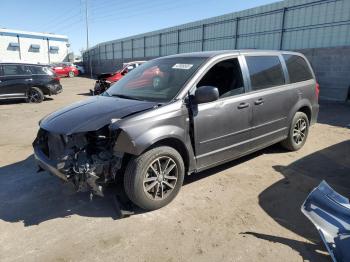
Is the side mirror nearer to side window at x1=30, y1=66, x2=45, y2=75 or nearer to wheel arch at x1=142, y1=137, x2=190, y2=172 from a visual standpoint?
wheel arch at x1=142, y1=137, x2=190, y2=172

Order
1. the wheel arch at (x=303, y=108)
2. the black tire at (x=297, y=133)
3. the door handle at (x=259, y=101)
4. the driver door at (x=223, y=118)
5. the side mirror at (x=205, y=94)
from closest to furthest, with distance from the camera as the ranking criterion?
the side mirror at (x=205, y=94), the driver door at (x=223, y=118), the door handle at (x=259, y=101), the wheel arch at (x=303, y=108), the black tire at (x=297, y=133)

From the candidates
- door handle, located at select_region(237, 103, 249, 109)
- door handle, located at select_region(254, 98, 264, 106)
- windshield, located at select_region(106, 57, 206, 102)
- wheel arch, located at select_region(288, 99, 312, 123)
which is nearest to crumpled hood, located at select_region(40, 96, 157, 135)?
windshield, located at select_region(106, 57, 206, 102)

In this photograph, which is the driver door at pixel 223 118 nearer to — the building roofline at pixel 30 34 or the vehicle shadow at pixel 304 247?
the vehicle shadow at pixel 304 247

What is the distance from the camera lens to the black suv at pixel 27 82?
1282cm

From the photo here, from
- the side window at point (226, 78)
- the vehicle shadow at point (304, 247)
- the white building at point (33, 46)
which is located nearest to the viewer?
the vehicle shadow at point (304, 247)

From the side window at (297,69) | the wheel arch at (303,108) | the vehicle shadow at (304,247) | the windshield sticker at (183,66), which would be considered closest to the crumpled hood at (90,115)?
the windshield sticker at (183,66)

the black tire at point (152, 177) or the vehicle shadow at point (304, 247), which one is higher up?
the black tire at point (152, 177)

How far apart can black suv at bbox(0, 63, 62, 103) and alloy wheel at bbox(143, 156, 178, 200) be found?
1129 cm

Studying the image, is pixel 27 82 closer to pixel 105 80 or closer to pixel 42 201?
pixel 105 80

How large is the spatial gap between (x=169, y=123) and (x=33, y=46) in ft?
183

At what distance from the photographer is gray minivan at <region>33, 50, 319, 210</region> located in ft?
11.5

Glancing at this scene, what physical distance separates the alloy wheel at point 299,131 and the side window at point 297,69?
0.76 metres

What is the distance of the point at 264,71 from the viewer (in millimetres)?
5098

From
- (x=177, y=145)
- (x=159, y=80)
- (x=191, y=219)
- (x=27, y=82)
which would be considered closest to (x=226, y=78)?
(x=159, y=80)
